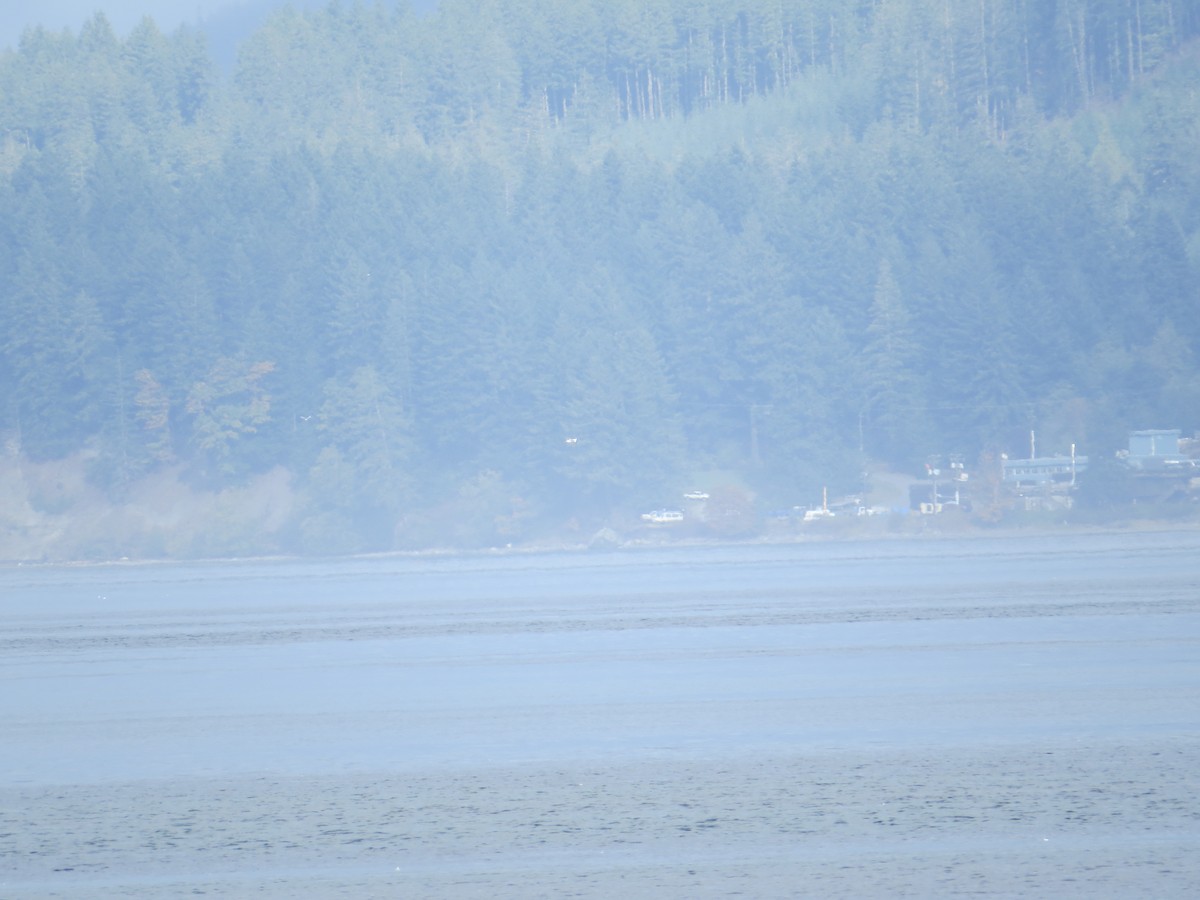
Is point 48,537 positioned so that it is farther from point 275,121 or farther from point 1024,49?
point 1024,49

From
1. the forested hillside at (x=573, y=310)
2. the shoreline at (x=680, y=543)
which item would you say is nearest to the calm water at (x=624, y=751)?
the shoreline at (x=680, y=543)

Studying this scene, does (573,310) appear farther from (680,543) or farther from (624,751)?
(624,751)

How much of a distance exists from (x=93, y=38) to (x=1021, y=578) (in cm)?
15113

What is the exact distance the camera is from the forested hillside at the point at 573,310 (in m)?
117

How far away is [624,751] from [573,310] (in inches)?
3929

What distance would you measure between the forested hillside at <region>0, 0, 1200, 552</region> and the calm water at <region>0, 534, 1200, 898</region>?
53.7 metres

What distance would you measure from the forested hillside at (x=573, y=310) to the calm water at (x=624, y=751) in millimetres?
53720

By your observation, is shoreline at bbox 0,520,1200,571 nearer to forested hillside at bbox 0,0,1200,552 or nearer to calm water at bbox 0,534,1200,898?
forested hillside at bbox 0,0,1200,552

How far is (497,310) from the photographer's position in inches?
5084

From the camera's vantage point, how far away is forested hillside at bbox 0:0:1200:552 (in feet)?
384

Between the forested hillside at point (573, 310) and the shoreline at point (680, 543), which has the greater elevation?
the forested hillside at point (573, 310)

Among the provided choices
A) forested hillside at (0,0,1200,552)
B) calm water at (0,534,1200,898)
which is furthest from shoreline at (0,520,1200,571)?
calm water at (0,534,1200,898)

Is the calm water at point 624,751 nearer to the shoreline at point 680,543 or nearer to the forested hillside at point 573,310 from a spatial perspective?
the shoreline at point 680,543

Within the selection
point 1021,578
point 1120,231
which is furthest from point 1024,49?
point 1021,578
